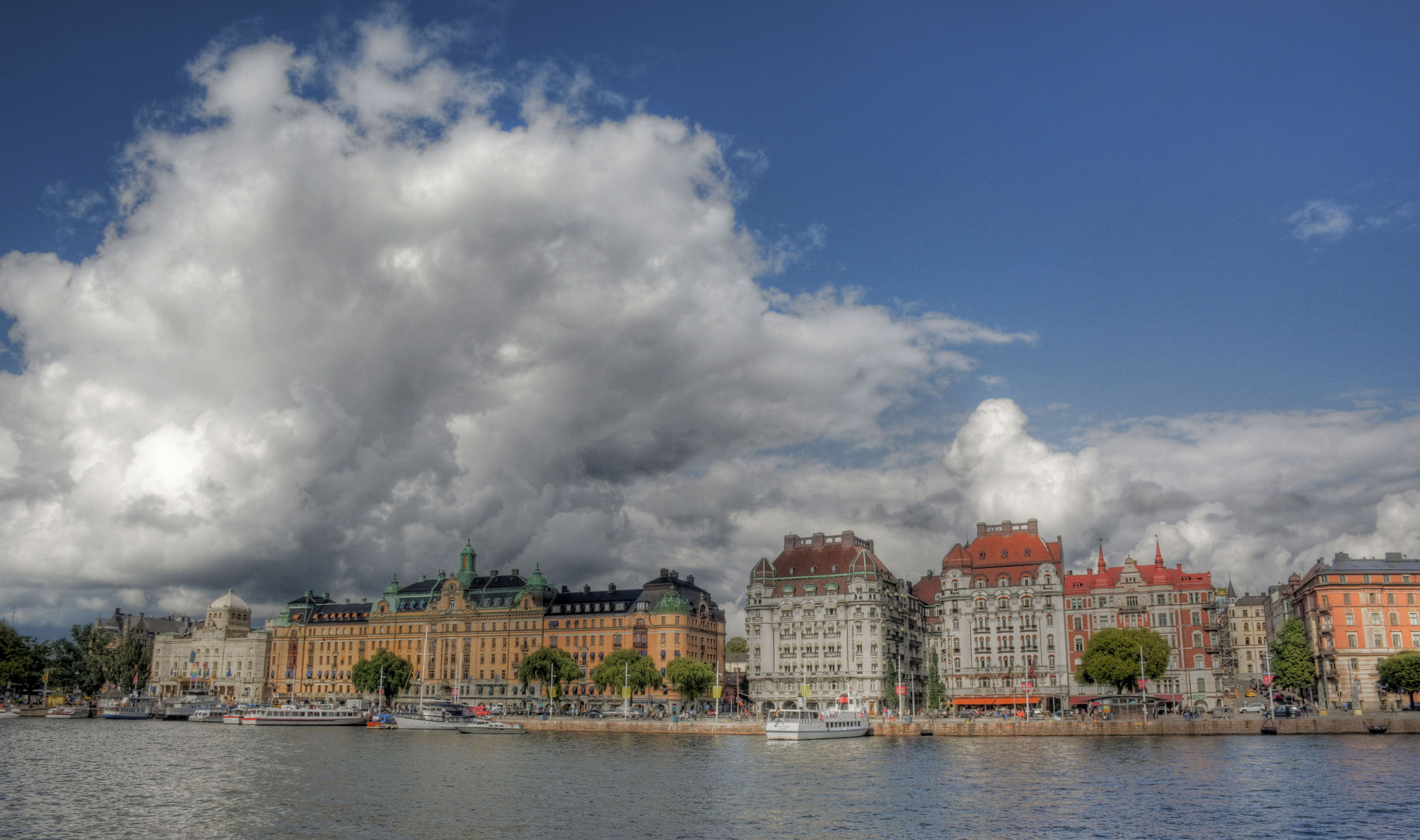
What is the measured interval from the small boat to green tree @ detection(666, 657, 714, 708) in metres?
28.5

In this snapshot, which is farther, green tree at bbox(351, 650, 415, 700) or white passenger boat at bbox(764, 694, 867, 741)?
green tree at bbox(351, 650, 415, 700)

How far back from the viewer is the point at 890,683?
16938 cm

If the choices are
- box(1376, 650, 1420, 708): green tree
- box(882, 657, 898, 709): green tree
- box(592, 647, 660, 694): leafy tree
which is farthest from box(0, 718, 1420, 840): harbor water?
box(592, 647, 660, 694): leafy tree

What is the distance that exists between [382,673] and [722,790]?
132497mm

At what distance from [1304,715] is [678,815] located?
10027 cm

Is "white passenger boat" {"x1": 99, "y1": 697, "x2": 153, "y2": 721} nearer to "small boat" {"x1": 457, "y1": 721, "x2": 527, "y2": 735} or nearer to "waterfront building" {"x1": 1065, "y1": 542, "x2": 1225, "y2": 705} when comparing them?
"small boat" {"x1": 457, "y1": 721, "x2": 527, "y2": 735}

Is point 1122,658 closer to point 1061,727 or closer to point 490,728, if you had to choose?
point 1061,727

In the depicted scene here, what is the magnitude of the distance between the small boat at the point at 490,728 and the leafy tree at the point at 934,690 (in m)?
61.2

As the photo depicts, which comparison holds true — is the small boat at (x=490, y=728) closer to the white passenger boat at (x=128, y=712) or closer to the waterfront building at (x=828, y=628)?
the waterfront building at (x=828, y=628)

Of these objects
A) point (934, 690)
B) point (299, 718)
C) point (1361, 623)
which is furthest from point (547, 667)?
point (1361, 623)

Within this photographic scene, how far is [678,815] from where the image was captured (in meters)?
61.2

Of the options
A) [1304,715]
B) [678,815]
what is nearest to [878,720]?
[1304,715]

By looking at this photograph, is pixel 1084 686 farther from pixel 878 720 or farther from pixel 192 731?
pixel 192 731

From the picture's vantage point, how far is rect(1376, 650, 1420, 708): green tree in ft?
429
